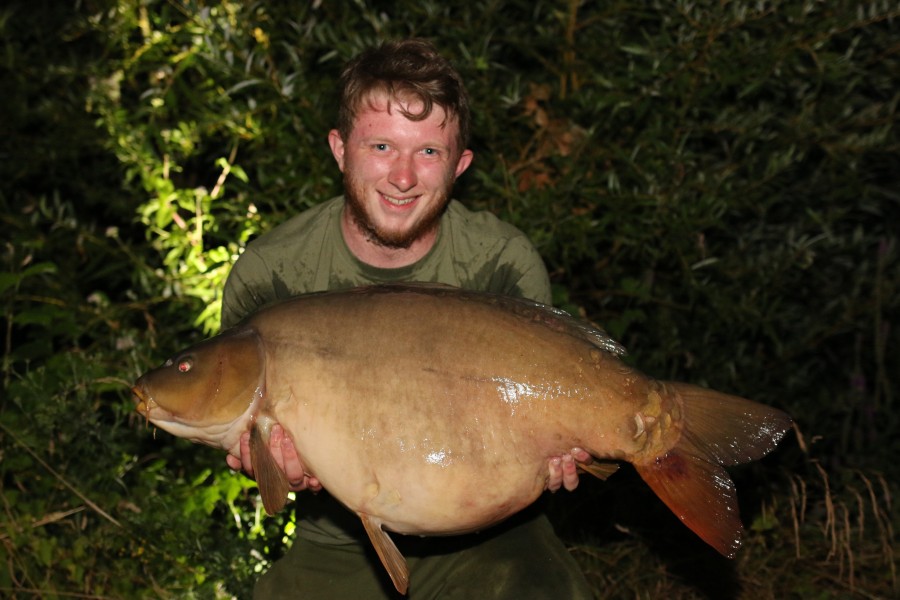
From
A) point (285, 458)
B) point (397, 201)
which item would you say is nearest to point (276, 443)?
point (285, 458)

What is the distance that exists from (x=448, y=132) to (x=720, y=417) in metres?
0.94

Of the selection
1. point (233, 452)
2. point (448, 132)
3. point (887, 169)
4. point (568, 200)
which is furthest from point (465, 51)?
point (887, 169)

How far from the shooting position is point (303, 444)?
188cm

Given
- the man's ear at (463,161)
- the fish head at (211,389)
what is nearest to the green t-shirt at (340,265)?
the man's ear at (463,161)

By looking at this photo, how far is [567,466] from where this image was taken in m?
1.89

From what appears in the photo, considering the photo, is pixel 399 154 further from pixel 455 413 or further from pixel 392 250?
pixel 455 413

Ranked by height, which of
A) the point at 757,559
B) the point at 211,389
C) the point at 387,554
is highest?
the point at 211,389

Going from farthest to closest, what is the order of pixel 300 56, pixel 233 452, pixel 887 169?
pixel 887 169 → pixel 300 56 → pixel 233 452

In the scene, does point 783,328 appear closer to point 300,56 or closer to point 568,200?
point 568,200

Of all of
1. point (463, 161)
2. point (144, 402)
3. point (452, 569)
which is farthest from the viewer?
point (463, 161)

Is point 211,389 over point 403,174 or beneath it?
beneath

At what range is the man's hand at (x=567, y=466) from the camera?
187 cm

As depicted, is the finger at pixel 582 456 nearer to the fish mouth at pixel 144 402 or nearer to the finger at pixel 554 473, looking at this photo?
the finger at pixel 554 473

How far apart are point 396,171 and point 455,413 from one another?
667 mm
